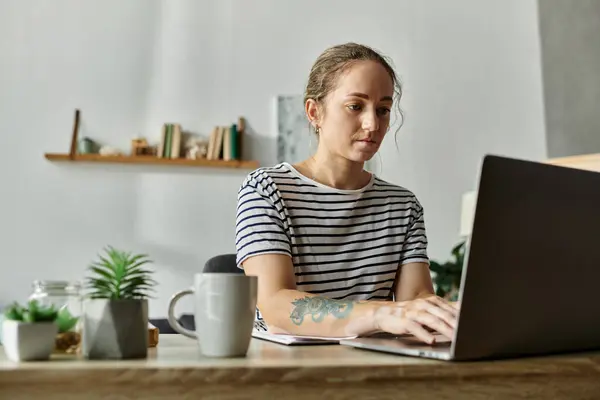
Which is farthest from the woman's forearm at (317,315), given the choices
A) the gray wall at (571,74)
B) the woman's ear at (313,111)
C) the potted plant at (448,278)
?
the gray wall at (571,74)

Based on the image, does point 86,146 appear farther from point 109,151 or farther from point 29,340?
point 29,340

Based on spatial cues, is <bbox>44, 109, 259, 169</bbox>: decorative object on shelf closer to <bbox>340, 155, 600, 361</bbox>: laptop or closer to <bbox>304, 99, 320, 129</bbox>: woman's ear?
<bbox>304, 99, 320, 129</bbox>: woman's ear

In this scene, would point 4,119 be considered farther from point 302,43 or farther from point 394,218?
point 394,218

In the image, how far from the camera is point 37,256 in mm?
3426

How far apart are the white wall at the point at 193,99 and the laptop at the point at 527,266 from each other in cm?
283

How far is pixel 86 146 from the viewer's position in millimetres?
3455

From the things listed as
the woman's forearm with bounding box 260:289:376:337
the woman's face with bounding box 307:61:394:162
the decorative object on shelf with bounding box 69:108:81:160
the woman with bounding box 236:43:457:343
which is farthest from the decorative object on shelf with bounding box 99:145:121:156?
the woman's forearm with bounding box 260:289:376:337

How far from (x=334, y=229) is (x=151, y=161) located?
2173mm

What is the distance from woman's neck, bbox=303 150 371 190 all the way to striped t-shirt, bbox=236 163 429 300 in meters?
0.02

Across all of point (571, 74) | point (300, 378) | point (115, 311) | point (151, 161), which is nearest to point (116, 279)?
point (115, 311)

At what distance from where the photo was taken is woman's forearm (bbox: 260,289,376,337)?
100 cm

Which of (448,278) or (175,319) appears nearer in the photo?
(175,319)

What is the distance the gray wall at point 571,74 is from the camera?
136 inches

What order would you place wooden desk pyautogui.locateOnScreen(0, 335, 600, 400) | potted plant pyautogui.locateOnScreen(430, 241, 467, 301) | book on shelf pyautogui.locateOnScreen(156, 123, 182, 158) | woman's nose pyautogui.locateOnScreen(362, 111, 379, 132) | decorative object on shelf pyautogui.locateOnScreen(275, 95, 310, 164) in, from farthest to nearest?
decorative object on shelf pyautogui.locateOnScreen(275, 95, 310, 164), book on shelf pyautogui.locateOnScreen(156, 123, 182, 158), potted plant pyautogui.locateOnScreen(430, 241, 467, 301), woman's nose pyautogui.locateOnScreen(362, 111, 379, 132), wooden desk pyautogui.locateOnScreen(0, 335, 600, 400)
